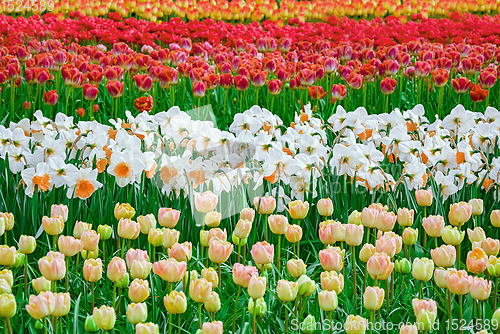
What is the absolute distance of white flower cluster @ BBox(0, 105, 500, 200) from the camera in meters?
2.66

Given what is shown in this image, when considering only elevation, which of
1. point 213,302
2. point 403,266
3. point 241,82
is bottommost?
point 403,266

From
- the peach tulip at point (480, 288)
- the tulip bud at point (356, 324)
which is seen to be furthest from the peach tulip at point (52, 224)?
the peach tulip at point (480, 288)

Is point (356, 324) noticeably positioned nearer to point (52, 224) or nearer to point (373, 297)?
point (373, 297)

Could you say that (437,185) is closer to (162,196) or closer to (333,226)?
(333,226)

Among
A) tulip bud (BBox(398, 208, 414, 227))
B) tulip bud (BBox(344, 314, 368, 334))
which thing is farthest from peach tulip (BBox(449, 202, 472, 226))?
tulip bud (BBox(344, 314, 368, 334))

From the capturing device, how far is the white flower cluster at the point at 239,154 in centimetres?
266

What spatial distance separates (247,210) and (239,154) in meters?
0.94

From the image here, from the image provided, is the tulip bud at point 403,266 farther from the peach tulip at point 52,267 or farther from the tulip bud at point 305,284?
the peach tulip at point 52,267

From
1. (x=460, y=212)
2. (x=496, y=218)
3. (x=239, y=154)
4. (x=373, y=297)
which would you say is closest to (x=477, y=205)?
(x=496, y=218)

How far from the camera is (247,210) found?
83.3 inches

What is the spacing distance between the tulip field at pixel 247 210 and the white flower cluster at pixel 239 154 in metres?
0.01

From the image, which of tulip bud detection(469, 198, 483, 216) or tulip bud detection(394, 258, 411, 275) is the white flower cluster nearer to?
tulip bud detection(469, 198, 483, 216)

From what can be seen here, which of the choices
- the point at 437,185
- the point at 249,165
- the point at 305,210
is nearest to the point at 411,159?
the point at 437,185

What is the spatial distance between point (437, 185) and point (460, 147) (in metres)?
0.29
